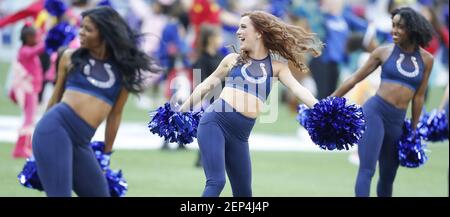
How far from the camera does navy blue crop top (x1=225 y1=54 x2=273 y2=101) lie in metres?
7.57

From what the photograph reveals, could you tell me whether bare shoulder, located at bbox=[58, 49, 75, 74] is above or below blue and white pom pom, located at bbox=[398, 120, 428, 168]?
above

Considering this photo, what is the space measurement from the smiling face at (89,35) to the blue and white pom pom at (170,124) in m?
0.67

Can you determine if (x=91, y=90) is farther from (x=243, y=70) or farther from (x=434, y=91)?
(x=434, y=91)

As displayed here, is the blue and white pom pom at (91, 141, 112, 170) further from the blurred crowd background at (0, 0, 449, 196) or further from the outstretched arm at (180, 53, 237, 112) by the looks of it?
the outstretched arm at (180, 53, 237, 112)

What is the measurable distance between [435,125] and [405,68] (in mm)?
1277

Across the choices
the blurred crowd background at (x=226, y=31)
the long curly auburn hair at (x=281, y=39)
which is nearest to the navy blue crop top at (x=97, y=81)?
the long curly auburn hair at (x=281, y=39)

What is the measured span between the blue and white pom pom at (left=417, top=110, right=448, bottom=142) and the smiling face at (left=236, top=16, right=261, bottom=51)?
248cm

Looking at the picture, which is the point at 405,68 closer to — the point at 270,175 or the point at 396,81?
the point at 396,81

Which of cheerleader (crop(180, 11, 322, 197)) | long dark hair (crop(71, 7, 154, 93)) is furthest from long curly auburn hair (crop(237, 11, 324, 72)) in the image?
long dark hair (crop(71, 7, 154, 93))

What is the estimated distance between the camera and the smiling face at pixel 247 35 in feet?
25.2

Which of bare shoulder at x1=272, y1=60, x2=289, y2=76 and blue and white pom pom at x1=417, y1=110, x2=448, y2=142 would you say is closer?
bare shoulder at x1=272, y1=60, x2=289, y2=76

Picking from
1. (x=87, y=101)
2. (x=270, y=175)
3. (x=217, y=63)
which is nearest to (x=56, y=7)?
(x=217, y=63)

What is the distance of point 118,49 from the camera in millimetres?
7312

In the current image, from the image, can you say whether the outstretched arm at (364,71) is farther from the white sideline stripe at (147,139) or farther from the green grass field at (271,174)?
the white sideline stripe at (147,139)
